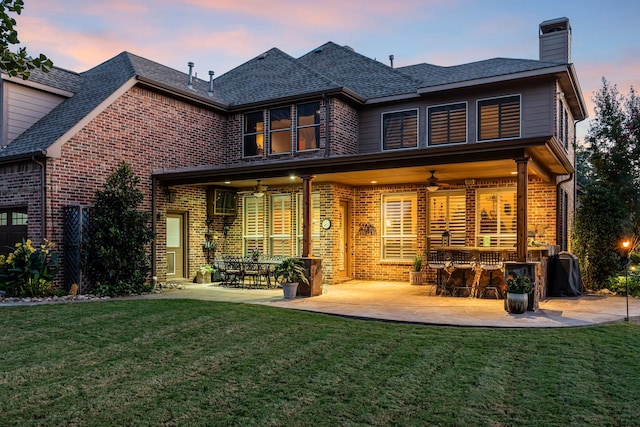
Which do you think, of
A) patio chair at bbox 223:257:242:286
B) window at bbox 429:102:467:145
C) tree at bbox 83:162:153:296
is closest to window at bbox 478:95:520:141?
window at bbox 429:102:467:145

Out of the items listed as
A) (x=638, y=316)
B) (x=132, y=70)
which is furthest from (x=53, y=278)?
(x=638, y=316)

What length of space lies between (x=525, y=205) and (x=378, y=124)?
6491mm

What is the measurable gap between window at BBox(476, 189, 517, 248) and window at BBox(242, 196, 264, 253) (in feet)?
20.2

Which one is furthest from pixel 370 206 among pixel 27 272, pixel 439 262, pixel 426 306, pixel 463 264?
pixel 27 272

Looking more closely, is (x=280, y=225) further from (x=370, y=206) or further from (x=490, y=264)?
(x=490, y=264)

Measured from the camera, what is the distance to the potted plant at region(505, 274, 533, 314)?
8.05 metres

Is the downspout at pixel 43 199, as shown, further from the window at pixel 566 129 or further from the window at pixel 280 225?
the window at pixel 566 129

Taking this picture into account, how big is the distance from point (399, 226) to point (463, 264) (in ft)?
11.2

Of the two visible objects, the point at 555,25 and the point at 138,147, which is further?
the point at 555,25

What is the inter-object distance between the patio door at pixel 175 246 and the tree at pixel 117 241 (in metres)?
2.08

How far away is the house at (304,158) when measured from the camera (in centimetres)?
1095

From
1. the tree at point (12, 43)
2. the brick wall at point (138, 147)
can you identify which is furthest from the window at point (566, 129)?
the tree at point (12, 43)

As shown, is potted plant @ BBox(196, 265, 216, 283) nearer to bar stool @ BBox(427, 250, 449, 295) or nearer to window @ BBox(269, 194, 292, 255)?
window @ BBox(269, 194, 292, 255)

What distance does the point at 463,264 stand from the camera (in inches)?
412
